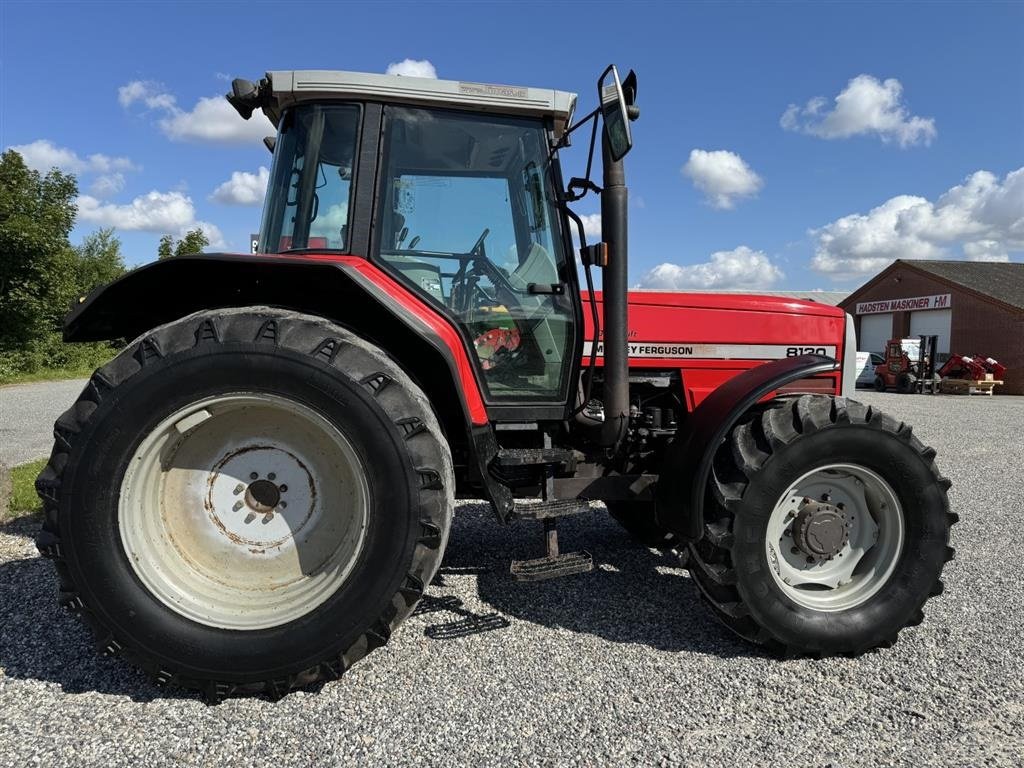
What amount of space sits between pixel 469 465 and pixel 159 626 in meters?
1.33

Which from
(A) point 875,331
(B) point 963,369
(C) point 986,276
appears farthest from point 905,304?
(B) point 963,369

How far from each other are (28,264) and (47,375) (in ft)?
12.2

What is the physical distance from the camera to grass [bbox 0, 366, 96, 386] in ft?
63.3

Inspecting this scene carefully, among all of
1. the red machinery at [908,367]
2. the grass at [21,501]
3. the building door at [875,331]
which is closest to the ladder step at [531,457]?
the grass at [21,501]

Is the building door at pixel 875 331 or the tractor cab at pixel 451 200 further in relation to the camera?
the building door at pixel 875 331

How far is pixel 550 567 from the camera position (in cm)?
303

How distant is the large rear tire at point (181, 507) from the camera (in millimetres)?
2428

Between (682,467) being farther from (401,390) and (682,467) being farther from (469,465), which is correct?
(401,390)

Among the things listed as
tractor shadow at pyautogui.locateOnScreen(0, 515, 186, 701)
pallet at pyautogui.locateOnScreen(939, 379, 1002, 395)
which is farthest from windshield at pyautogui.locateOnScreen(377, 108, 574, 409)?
pallet at pyautogui.locateOnScreen(939, 379, 1002, 395)

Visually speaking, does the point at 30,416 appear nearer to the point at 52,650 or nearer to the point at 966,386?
the point at 52,650

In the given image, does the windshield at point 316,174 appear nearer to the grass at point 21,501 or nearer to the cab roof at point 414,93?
the cab roof at point 414,93

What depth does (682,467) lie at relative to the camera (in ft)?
9.87

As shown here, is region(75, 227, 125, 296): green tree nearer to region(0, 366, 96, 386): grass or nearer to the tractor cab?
region(0, 366, 96, 386): grass

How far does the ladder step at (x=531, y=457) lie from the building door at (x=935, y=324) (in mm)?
30293
